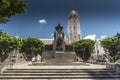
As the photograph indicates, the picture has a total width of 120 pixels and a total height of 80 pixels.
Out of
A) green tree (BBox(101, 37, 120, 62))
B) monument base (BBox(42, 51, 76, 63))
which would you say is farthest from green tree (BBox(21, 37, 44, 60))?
monument base (BBox(42, 51, 76, 63))

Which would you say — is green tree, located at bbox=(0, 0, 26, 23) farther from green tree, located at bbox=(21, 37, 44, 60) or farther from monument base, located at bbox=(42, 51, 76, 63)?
green tree, located at bbox=(21, 37, 44, 60)

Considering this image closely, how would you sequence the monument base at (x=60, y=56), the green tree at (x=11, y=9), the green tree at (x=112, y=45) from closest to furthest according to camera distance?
1. the green tree at (x=11, y=9)
2. the monument base at (x=60, y=56)
3. the green tree at (x=112, y=45)

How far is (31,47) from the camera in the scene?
62344 millimetres

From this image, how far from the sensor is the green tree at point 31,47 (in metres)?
61.3

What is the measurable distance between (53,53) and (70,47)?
2590 millimetres

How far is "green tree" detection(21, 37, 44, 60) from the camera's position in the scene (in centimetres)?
6128

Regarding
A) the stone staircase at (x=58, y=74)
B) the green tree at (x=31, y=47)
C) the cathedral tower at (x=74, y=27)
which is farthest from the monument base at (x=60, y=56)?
the cathedral tower at (x=74, y=27)

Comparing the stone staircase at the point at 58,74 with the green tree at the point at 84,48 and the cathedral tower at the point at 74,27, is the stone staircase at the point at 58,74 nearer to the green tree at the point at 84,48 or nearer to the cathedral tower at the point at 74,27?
the green tree at the point at 84,48

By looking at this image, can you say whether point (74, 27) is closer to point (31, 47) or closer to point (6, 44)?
point (31, 47)

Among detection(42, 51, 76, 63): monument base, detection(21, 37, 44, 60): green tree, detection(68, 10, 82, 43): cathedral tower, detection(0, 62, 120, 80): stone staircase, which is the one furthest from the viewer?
detection(68, 10, 82, 43): cathedral tower

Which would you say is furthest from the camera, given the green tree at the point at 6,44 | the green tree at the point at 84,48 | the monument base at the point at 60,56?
the green tree at the point at 84,48

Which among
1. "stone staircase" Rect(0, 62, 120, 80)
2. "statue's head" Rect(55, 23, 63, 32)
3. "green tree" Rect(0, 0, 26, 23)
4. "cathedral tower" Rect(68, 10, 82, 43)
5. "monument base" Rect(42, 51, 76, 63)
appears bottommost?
"stone staircase" Rect(0, 62, 120, 80)

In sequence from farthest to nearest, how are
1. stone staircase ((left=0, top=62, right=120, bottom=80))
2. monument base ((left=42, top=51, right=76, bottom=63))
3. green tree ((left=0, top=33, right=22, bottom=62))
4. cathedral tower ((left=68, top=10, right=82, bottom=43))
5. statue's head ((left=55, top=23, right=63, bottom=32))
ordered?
cathedral tower ((left=68, top=10, right=82, bottom=43)) < green tree ((left=0, top=33, right=22, bottom=62)) < statue's head ((left=55, top=23, right=63, bottom=32)) < monument base ((left=42, top=51, right=76, bottom=63)) < stone staircase ((left=0, top=62, right=120, bottom=80))

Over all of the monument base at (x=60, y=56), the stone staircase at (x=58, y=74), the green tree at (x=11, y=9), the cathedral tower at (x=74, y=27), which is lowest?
the stone staircase at (x=58, y=74)
